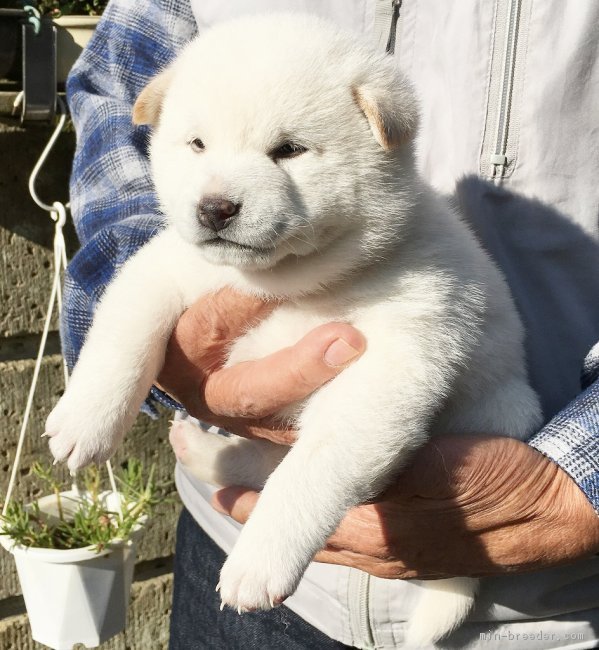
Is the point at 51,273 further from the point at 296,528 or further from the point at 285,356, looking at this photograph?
the point at 296,528

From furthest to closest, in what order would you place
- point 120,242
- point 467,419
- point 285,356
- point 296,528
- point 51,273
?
point 51,273 < point 120,242 < point 467,419 < point 285,356 < point 296,528

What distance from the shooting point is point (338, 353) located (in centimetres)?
134

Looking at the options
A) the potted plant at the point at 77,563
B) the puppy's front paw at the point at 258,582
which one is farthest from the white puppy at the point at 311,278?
the potted plant at the point at 77,563

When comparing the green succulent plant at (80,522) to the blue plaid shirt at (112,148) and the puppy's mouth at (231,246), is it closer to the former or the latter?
the blue plaid shirt at (112,148)

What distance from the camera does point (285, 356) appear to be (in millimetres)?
1413

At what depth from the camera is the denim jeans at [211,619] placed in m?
1.71

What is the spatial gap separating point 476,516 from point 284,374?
42cm

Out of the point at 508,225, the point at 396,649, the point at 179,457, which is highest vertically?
the point at 508,225

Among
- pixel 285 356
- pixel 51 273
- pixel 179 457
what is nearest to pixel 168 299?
pixel 285 356

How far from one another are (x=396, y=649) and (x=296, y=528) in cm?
55

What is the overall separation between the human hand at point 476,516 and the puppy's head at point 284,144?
0.40 metres

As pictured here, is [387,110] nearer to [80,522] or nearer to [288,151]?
[288,151]

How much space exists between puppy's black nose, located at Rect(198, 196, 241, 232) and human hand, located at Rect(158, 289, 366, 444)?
9.6 inches

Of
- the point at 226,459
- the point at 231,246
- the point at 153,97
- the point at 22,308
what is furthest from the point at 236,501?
the point at 22,308
